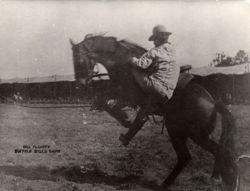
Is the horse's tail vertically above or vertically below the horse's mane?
below

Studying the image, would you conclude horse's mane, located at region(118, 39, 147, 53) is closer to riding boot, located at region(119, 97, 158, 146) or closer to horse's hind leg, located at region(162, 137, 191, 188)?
riding boot, located at region(119, 97, 158, 146)

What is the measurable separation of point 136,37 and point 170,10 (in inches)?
16.1

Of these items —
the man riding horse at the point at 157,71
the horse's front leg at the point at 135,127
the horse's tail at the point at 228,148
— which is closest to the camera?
the horse's tail at the point at 228,148

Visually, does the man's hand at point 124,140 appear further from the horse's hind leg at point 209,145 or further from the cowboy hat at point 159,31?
the cowboy hat at point 159,31

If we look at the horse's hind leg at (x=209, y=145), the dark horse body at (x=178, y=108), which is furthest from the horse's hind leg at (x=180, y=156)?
the horse's hind leg at (x=209, y=145)

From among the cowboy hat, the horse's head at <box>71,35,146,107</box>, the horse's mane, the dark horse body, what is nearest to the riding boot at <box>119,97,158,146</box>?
the dark horse body

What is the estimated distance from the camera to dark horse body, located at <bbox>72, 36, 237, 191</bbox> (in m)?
2.79

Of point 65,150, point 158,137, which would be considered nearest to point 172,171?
point 158,137

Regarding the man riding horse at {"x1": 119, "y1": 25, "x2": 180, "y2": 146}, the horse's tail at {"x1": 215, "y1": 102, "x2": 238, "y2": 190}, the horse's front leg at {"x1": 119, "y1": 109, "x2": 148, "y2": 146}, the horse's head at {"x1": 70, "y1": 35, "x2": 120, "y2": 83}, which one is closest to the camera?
the horse's tail at {"x1": 215, "y1": 102, "x2": 238, "y2": 190}

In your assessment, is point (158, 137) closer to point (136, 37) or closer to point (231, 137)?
point (231, 137)

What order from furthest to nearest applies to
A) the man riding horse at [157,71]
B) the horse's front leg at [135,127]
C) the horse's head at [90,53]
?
the horse's head at [90,53] → the horse's front leg at [135,127] → the man riding horse at [157,71]

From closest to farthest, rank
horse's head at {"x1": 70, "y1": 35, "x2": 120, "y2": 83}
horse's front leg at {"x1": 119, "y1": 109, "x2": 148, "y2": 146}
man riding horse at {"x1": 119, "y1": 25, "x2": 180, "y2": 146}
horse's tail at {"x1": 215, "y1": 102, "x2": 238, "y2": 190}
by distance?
horse's tail at {"x1": 215, "y1": 102, "x2": 238, "y2": 190} < man riding horse at {"x1": 119, "y1": 25, "x2": 180, "y2": 146} < horse's front leg at {"x1": 119, "y1": 109, "x2": 148, "y2": 146} < horse's head at {"x1": 70, "y1": 35, "x2": 120, "y2": 83}

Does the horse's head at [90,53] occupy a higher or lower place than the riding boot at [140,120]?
higher

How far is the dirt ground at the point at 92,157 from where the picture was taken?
2.95m
